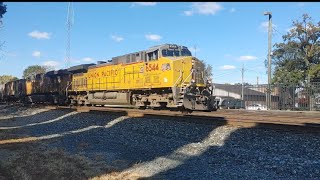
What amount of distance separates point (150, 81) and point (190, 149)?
32.0 ft

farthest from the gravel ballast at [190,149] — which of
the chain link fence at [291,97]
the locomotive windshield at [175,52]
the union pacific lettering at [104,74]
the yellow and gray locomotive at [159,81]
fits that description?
the chain link fence at [291,97]

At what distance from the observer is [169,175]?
295 inches

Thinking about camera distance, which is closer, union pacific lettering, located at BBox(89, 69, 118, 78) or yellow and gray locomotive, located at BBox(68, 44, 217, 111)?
yellow and gray locomotive, located at BBox(68, 44, 217, 111)

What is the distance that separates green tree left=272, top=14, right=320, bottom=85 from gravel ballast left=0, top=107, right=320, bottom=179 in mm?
35922

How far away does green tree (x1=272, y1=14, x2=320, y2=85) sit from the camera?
1827 inches

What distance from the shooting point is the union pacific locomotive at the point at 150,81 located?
1800 cm

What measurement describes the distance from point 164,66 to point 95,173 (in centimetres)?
1140

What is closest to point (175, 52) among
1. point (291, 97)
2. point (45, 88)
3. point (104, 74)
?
point (104, 74)

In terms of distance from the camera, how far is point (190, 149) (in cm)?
997

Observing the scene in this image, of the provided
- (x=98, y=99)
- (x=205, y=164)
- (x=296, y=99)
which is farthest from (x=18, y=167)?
(x=296, y=99)

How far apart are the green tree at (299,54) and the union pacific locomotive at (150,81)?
2825 centimetres

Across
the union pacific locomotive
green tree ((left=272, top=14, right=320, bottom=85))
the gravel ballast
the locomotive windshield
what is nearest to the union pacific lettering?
the union pacific locomotive

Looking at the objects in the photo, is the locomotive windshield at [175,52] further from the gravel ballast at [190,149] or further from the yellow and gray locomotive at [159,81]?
the gravel ballast at [190,149]

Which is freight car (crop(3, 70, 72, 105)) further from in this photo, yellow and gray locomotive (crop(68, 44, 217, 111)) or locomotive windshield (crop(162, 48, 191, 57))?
locomotive windshield (crop(162, 48, 191, 57))
